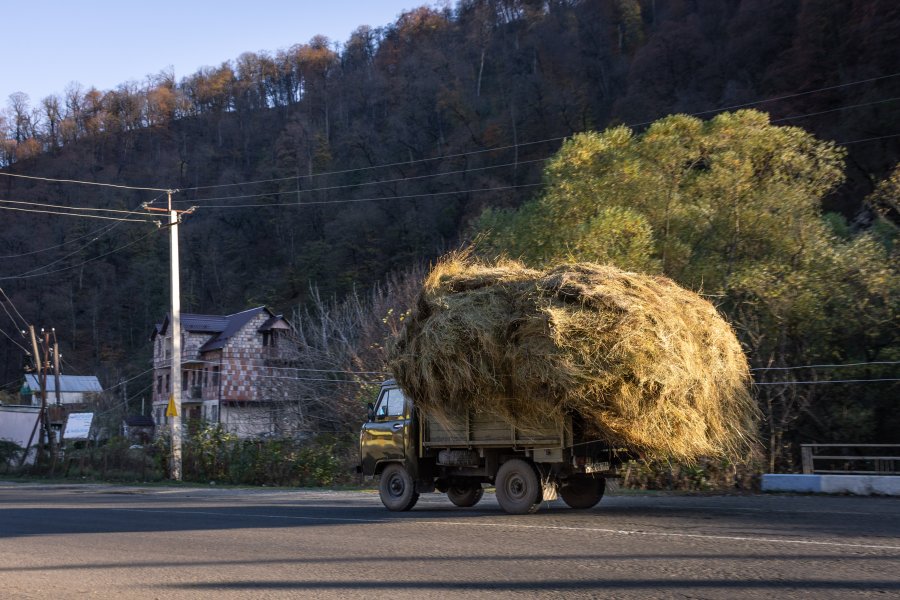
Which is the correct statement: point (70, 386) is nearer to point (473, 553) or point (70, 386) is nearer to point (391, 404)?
point (391, 404)

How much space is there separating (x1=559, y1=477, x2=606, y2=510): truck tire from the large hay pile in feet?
6.71

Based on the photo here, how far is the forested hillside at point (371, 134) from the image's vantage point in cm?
5159

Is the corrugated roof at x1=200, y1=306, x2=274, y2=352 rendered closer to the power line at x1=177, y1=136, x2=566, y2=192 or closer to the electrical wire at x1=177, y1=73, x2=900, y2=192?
the electrical wire at x1=177, y1=73, x2=900, y2=192

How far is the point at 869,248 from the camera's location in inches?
883

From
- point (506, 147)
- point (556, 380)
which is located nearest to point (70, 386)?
point (506, 147)

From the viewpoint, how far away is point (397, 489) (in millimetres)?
16422

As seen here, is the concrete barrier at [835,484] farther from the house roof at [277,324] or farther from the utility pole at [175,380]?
the house roof at [277,324]

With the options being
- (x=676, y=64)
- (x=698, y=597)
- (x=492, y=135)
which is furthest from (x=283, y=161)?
(x=698, y=597)

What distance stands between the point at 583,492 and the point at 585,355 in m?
4.14

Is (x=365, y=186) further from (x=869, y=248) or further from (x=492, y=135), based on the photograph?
(x=869, y=248)

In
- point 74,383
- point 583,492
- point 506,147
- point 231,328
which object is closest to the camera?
point 583,492

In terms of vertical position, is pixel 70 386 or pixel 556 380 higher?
pixel 70 386

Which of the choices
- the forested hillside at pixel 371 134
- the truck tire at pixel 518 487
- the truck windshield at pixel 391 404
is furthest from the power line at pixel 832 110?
the truck tire at pixel 518 487

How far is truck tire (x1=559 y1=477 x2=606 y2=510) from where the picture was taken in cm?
1559
